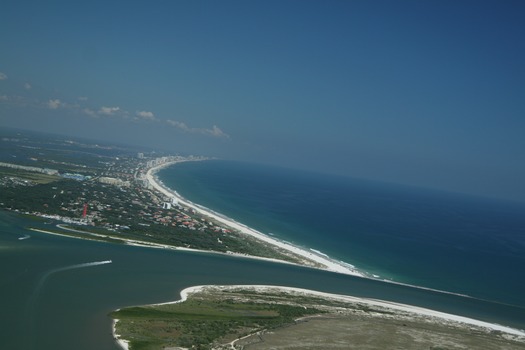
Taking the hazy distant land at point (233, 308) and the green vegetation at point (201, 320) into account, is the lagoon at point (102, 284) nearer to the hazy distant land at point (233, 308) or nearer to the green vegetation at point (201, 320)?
the green vegetation at point (201, 320)

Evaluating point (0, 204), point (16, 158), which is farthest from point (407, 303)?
point (16, 158)

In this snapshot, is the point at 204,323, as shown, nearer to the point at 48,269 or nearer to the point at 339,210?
the point at 48,269

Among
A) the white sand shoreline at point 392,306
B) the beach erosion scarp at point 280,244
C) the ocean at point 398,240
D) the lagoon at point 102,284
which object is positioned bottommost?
the lagoon at point 102,284

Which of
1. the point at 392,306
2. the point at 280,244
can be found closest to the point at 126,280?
the point at 392,306

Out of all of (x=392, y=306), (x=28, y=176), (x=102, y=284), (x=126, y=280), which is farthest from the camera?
(x=28, y=176)

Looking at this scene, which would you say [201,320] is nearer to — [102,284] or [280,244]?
[102,284]

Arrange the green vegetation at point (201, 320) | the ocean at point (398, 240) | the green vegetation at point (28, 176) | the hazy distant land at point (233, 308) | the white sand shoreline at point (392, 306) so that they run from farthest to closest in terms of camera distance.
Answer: the green vegetation at point (28, 176)
the ocean at point (398, 240)
the white sand shoreline at point (392, 306)
the hazy distant land at point (233, 308)
the green vegetation at point (201, 320)

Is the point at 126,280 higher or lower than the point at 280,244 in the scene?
lower

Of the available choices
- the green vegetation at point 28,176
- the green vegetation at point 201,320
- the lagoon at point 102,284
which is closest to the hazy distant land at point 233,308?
the green vegetation at point 201,320
